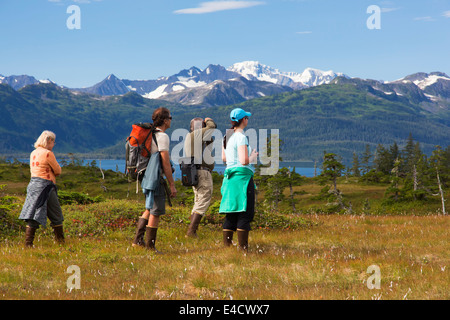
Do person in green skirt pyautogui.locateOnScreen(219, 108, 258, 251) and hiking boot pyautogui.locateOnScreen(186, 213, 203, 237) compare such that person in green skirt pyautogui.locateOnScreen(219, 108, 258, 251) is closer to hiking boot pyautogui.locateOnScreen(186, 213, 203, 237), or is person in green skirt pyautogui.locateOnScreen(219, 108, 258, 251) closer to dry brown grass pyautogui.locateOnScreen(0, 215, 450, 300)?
dry brown grass pyautogui.locateOnScreen(0, 215, 450, 300)

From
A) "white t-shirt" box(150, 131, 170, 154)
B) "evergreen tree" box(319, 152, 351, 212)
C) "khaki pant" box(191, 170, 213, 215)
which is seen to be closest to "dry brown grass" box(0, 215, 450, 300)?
"khaki pant" box(191, 170, 213, 215)

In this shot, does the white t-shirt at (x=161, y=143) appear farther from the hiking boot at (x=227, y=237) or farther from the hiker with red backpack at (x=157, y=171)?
the hiking boot at (x=227, y=237)

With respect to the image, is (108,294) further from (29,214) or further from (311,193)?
(311,193)

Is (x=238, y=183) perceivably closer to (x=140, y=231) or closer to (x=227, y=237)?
(x=227, y=237)

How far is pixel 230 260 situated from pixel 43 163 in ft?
16.9

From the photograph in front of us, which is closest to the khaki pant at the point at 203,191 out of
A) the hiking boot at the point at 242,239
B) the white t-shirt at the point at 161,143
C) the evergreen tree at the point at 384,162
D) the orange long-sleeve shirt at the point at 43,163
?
the white t-shirt at the point at 161,143

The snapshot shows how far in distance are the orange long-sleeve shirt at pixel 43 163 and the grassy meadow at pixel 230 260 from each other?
1.82 m

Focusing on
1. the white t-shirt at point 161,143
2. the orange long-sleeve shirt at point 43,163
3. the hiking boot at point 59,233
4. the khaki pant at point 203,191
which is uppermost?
the white t-shirt at point 161,143

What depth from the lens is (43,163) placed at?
1052cm

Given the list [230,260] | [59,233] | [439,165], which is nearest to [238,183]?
[230,260]

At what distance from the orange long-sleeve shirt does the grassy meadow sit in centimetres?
182

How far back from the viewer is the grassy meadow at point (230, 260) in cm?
702

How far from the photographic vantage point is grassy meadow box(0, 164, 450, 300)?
276 inches

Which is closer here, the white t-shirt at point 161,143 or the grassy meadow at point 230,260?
the grassy meadow at point 230,260
